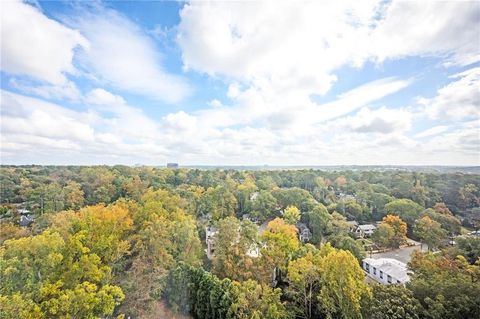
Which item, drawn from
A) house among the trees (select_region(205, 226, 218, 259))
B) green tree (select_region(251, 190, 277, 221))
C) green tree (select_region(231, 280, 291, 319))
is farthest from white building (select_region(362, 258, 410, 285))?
green tree (select_region(251, 190, 277, 221))

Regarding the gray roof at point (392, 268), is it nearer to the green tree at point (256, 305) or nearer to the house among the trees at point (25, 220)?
the green tree at point (256, 305)

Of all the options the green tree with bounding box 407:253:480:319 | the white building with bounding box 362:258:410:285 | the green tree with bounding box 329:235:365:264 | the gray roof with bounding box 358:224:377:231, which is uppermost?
the green tree with bounding box 407:253:480:319

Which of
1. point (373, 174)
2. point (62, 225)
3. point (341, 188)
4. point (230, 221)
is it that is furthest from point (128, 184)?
point (373, 174)

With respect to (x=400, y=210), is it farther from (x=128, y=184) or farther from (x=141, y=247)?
(x=128, y=184)

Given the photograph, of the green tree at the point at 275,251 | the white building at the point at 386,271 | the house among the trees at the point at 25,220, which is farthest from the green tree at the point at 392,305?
the house among the trees at the point at 25,220

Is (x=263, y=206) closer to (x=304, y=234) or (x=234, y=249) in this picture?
(x=304, y=234)

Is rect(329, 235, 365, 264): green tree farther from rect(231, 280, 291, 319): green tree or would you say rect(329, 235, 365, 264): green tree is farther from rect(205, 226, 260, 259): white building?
rect(231, 280, 291, 319): green tree

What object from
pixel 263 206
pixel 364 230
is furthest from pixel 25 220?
pixel 364 230

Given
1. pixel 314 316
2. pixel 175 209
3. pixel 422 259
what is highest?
pixel 175 209
